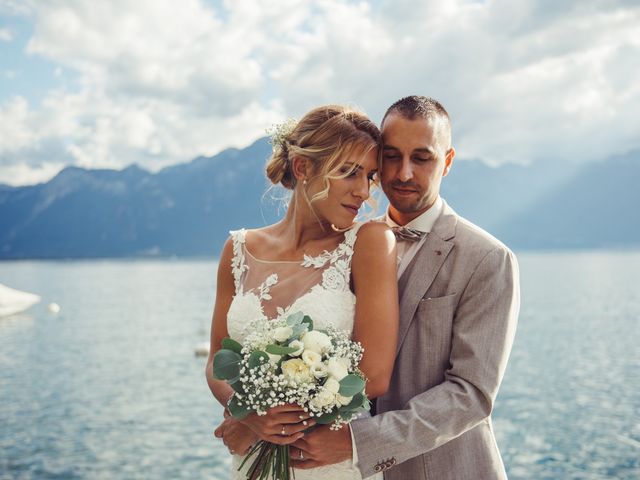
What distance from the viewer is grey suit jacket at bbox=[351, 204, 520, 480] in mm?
3176

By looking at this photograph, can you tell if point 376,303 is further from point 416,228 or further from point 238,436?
point 238,436

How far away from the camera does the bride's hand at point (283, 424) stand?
9.67ft

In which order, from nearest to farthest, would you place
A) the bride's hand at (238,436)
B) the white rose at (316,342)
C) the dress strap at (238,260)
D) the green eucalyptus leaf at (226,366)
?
the white rose at (316,342) → the green eucalyptus leaf at (226,366) → the bride's hand at (238,436) → the dress strap at (238,260)

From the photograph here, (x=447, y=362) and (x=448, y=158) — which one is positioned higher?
(x=448, y=158)

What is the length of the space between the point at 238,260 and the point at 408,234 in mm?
1204

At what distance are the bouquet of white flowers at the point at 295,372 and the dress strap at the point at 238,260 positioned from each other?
3.36 ft

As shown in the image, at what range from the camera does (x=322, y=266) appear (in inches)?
150

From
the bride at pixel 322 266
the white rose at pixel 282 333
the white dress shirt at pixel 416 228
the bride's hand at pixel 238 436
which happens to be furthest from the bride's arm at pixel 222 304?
the white dress shirt at pixel 416 228

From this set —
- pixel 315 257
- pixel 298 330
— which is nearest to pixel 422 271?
pixel 315 257

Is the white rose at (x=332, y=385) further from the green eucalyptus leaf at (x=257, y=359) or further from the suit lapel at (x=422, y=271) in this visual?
the suit lapel at (x=422, y=271)

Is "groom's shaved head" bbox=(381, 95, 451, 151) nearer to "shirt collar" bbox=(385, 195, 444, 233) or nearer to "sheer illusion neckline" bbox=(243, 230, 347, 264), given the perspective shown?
"shirt collar" bbox=(385, 195, 444, 233)

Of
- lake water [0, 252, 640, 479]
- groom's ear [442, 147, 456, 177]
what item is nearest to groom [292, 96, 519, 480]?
groom's ear [442, 147, 456, 177]

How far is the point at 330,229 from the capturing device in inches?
156

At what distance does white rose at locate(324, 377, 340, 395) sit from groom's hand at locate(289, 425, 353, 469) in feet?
1.35
